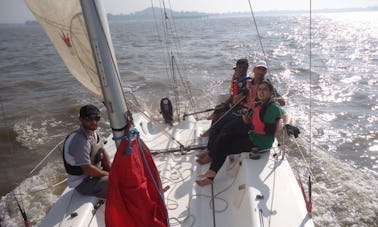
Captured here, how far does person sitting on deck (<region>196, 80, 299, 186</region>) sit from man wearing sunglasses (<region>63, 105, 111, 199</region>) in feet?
3.23

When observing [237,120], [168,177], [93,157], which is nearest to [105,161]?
[93,157]

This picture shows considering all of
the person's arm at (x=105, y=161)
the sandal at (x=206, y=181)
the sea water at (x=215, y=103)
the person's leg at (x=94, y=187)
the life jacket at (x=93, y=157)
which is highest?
the life jacket at (x=93, y=157)

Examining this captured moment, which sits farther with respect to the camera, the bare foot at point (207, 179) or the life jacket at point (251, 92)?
the life jacket at point (251, 92)

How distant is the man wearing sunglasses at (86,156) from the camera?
2447mm

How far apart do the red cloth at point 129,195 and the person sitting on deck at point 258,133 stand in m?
1.34

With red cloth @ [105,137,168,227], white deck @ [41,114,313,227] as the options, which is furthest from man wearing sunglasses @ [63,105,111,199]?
red cloth @ [105,137,168,227]

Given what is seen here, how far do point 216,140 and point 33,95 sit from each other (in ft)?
26.8

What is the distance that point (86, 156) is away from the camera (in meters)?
2.49

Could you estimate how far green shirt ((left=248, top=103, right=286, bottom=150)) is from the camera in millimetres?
2904

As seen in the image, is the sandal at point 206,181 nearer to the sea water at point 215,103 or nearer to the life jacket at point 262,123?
the life jacket at point 262,123

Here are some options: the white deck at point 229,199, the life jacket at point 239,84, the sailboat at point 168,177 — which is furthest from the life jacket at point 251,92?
the white deck at point 229,199

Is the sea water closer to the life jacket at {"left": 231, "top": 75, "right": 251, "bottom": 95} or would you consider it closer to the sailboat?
the sailboat

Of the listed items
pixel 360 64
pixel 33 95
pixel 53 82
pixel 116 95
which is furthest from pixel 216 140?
pixel 360 64

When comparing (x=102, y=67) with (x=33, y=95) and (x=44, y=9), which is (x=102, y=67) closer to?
(x=44, y=9)
